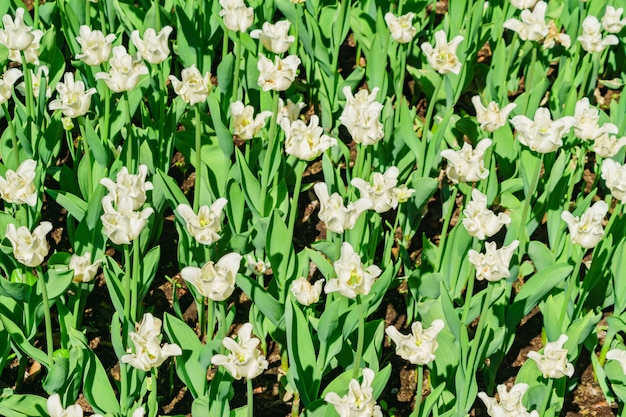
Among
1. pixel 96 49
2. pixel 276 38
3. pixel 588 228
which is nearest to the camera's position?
pixel 588 228

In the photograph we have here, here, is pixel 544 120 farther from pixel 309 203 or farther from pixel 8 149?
pixel 8 149

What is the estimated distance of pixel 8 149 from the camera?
3506 mm

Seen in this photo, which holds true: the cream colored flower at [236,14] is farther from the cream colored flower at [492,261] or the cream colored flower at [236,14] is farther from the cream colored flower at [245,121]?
the cream colored flower at [492,261]

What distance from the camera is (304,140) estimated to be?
9.09 feet

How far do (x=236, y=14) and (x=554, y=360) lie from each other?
160cm

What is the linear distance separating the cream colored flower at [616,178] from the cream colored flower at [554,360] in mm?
554

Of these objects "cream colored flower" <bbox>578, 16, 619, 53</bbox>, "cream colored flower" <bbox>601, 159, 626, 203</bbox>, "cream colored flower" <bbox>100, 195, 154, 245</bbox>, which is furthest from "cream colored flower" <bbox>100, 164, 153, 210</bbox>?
"cream colored flower" <bbox>578, 16, 619, 53</bbox>

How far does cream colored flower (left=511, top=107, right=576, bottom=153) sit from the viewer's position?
287 cm

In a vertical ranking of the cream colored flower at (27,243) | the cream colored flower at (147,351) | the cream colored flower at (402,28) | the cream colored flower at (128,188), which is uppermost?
the cream colored flower at (402,28)

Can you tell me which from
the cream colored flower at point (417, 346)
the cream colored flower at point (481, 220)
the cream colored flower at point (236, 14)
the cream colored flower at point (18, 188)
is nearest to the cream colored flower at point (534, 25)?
the cream colored flower at point (236, 14)

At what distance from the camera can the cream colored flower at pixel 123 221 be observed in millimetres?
2525

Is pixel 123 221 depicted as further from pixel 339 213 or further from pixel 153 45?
pixel 153 45

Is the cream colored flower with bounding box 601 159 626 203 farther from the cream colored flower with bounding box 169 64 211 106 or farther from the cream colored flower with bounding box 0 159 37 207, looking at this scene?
the cream colored flower with bounding box 0 159 37 207

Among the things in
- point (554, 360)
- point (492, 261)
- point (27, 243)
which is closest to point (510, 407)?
point (554, 360)
